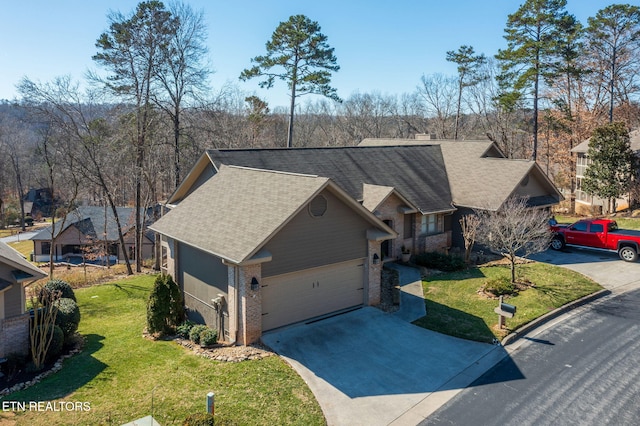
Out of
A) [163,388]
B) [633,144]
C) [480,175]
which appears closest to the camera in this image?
[163,388]

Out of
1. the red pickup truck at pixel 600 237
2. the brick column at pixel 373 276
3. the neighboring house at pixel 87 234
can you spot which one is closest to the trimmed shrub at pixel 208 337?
the brick column at pixel 373 276

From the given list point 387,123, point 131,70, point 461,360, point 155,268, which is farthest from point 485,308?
point 387,123

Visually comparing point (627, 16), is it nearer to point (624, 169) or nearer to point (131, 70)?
point (624, 169)

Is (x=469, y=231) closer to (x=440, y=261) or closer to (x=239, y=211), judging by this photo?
(x=440, y=261)

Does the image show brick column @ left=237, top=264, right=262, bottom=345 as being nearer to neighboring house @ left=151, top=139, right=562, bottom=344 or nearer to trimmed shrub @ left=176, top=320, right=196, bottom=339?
neighboring house @ left=151, top=139, right=562, bottom=344

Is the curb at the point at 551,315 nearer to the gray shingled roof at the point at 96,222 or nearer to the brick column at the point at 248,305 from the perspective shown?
the brick column at the point at 248,305

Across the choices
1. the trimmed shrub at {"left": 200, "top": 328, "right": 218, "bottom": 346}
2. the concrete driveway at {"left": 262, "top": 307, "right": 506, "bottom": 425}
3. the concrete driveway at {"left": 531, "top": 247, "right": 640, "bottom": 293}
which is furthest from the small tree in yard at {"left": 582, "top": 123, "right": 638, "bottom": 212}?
the trimmed shrub at {"left": 200, "top": 328, "right": 218, "bottom": 346}

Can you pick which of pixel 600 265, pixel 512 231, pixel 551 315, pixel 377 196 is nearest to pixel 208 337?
pixel 377 196
